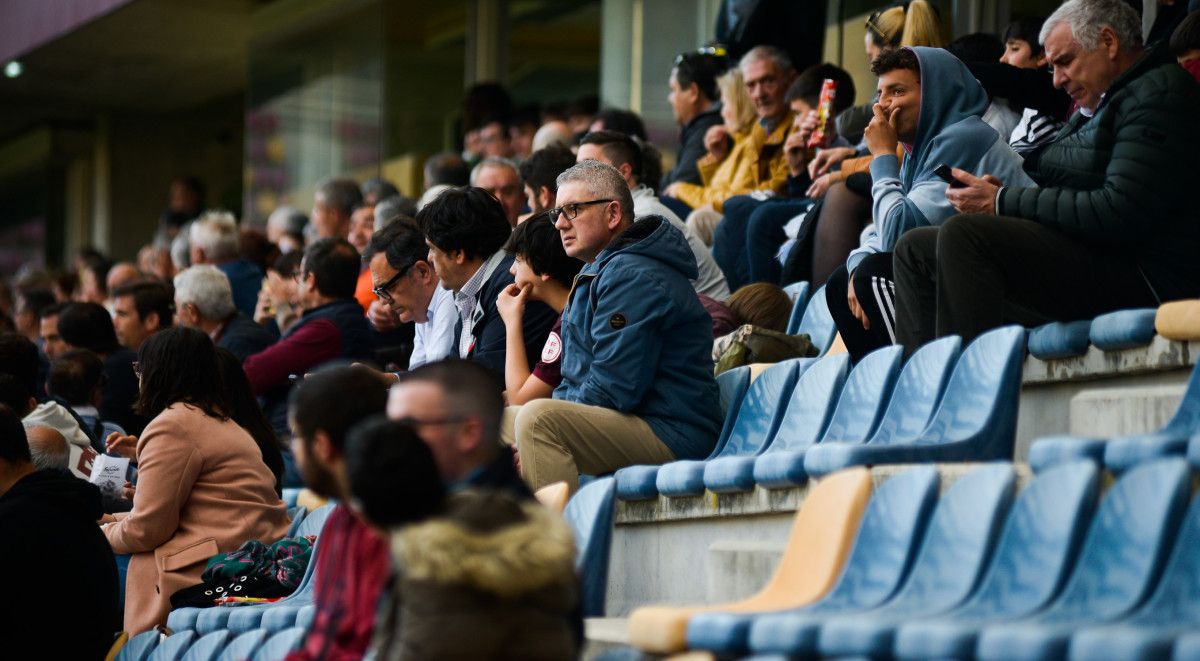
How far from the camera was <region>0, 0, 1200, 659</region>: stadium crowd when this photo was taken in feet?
9.47

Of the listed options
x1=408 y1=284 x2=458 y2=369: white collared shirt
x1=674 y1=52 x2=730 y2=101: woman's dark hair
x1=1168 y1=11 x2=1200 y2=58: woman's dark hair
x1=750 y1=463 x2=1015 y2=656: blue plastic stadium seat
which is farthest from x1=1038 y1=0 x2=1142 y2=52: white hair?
x1=674 y1=52 x2=730 y2=101: woman's dark hair

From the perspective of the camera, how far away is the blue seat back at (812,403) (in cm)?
450

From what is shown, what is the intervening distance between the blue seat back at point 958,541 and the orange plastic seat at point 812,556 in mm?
178

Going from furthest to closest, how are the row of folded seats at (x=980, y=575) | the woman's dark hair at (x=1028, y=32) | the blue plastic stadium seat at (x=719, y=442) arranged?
1. the woman's dark hair at (x=1028, y=32)
2. the blue plastic stadium seat at (x=719, y=442)
3. the row of folded seats at (x=980, y=575)

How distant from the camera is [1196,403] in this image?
338 centimetres

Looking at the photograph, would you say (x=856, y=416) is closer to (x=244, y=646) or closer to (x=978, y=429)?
(x=978, y=429)

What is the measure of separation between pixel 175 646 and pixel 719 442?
1648 millimetres

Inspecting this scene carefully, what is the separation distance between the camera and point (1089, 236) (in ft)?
Result: 14.0

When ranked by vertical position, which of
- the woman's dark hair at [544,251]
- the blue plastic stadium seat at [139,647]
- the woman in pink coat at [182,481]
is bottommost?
the blue plastic stadium seat at [139,647]

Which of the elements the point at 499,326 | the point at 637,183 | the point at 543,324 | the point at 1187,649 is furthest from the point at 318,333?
the point at 1187,649

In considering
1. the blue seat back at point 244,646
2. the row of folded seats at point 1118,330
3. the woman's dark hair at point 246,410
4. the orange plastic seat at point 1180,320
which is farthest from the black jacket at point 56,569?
the orange plastic seat at point 1180,320

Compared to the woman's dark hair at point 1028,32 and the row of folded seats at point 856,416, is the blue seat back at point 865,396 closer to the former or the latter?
the row of folded seats at point 856,416

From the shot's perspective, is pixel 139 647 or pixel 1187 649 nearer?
pixel 1187 649

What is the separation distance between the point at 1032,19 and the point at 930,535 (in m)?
3.74
